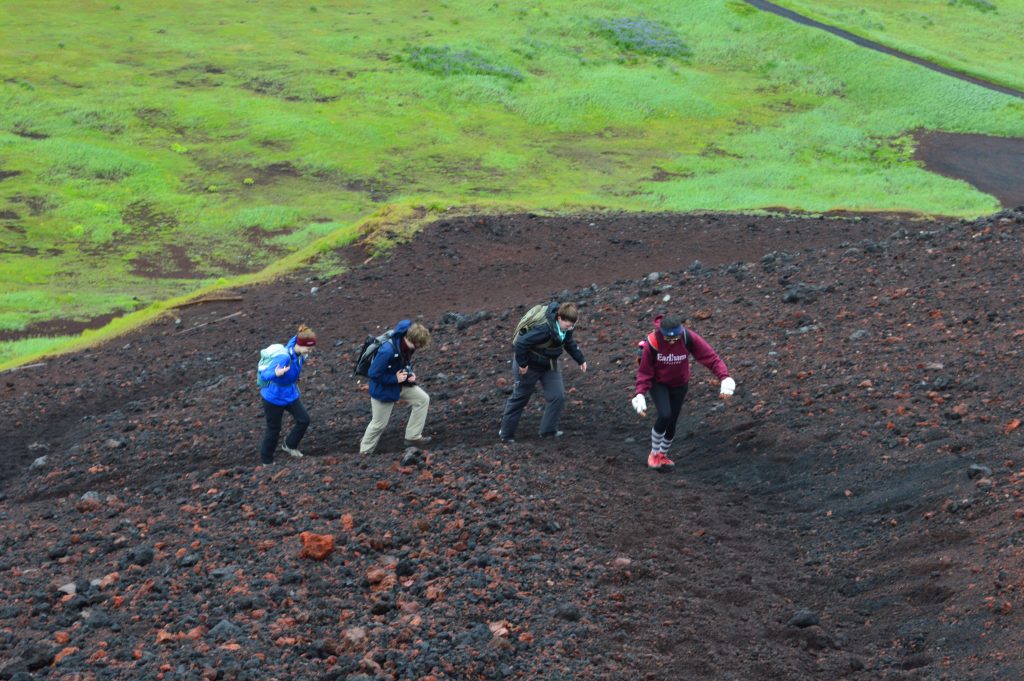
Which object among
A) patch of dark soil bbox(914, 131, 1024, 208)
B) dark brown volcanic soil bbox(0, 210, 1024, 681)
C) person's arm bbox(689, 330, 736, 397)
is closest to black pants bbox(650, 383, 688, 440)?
person's arm bbox(689, 330, 736, 397)

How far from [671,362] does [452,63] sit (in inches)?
1685

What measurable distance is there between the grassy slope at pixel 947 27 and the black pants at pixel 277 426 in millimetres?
47783

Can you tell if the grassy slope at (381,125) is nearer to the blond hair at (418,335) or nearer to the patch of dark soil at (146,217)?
the patch of dark soil at (146,217)

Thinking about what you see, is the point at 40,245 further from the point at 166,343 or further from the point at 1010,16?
the point at 1010,16

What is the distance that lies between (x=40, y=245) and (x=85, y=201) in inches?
148

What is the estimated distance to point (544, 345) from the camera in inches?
525

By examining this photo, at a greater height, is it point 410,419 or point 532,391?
point 532,391

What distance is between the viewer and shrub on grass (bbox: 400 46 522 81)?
2051 inches

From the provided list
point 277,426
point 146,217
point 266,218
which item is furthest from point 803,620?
point 146,217

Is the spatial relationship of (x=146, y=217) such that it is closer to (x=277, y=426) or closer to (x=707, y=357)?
(x=277, y=426)

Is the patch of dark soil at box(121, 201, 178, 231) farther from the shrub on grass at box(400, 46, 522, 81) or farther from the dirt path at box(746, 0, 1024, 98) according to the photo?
the dirt path at box(746, 0, 1024, 98)

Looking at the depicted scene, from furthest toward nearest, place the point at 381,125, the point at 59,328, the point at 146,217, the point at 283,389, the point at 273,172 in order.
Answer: the point at 381,125 → the point at 273,172 → the point at 146,217 → the point at 59,328 → the point at 283,389

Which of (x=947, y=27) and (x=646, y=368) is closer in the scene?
(x=646, y=368)

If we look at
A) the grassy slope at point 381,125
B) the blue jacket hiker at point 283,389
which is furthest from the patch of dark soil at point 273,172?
the blue jacket hiker at point 283,389
